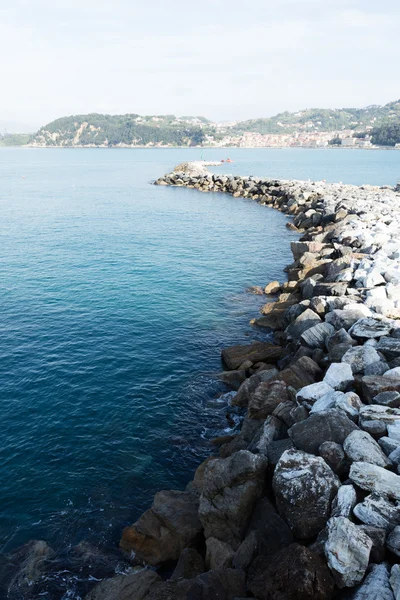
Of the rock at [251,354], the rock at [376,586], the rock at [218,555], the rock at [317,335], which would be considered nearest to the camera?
the rock at [376,586]

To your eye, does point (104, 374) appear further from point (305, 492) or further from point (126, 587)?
point (305, 492)

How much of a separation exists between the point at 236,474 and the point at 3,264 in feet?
114

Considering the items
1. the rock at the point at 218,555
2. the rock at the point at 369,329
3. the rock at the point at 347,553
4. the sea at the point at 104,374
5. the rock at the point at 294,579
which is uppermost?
the rock at the point at 369,329

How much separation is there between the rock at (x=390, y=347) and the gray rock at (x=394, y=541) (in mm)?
9031

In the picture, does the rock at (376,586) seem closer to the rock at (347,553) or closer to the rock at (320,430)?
the rock at (347,553)

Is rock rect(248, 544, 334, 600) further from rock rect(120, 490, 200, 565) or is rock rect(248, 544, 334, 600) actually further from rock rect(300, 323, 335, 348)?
rock rect(300, 323, 335, 348)

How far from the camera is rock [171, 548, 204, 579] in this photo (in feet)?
37.5

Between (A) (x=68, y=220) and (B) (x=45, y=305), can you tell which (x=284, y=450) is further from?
(A) (x=68, y=220)

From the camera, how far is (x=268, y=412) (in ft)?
54.3

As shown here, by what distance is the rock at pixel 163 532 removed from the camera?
13.0m

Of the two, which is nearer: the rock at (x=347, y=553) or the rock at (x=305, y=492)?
the rock at (x=347, y=553)

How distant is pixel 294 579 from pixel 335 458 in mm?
3463

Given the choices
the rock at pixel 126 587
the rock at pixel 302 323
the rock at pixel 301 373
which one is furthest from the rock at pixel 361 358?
the rock at pixel 126 587

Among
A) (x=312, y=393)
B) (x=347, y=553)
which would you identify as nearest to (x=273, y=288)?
(x=312, y=393)
